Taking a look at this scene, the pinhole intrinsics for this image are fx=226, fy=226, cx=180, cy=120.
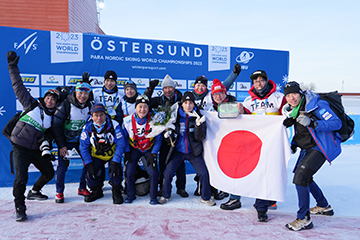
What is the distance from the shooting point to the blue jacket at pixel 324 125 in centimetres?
272

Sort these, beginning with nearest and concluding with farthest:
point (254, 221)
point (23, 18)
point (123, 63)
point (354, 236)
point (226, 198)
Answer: point (354, 236)
point (254, 221)
point (226, 198)
point (123, 63)
point (23, 18)

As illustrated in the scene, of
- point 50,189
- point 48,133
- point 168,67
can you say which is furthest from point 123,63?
point 50,189

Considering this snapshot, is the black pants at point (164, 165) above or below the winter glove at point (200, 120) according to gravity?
below

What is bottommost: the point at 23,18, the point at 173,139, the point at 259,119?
the point at 173,139

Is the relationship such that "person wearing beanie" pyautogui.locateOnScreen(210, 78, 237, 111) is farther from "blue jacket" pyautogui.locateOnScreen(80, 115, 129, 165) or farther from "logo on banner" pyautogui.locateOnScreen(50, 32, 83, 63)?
"logo on banner" pyautogui.locateOnScreen(50, 32, 83, 63)

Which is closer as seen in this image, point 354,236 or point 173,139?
point 354,236

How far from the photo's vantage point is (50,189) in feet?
14.4

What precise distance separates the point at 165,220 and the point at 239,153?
1.43 meters

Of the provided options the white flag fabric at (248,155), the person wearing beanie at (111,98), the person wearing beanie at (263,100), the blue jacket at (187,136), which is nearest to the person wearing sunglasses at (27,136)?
the person wearing beanie at (111,98)

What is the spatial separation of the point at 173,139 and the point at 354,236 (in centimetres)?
259

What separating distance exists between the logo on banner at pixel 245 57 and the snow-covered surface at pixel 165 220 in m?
3.51

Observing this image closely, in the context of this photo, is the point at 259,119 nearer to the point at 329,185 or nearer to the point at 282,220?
the point at 282,220

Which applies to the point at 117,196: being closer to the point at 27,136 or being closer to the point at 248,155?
the point at 27,136

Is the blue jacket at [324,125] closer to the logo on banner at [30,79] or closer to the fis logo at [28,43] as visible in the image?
the logo on banner at [30,79]
